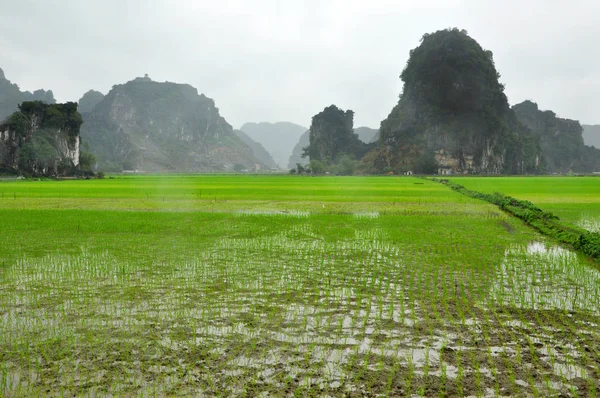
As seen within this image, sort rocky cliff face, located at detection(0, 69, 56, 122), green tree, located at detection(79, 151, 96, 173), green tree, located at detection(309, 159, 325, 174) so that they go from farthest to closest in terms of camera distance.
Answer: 1. rocky cliff face, located at detection(0, 69, 56, 122)
2. green tree, located at detection(309, 159, 325, 174)
3. green tree, located at detection(79, 151, 96, 173)

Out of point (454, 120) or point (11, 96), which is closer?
point (454, 120)

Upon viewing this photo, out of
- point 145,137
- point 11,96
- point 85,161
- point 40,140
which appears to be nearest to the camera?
point 40,140

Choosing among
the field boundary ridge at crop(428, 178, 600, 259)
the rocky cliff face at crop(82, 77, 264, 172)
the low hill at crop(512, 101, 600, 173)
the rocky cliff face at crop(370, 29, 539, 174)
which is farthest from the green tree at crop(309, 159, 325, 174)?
the rocky cliff face at crop(82, 77, 264, 172)

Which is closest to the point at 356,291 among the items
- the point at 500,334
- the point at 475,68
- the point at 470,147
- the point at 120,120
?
the point at 500,334

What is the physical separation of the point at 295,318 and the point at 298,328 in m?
0.31

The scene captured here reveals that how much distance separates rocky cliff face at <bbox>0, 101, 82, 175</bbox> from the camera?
61544mm

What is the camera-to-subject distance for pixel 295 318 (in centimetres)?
480

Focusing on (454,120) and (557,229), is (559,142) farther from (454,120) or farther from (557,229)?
(557,229)

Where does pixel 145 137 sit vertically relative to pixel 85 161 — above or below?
above

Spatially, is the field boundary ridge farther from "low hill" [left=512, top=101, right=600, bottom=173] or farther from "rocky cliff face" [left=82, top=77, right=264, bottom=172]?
"rocky cliff face" [left=82, top=77, right=264, bottom=172]

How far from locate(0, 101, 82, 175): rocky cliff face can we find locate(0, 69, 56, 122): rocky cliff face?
102 m

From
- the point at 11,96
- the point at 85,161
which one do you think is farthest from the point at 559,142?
the point at 11,96

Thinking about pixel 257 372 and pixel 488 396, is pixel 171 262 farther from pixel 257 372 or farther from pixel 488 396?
pixel 488 396

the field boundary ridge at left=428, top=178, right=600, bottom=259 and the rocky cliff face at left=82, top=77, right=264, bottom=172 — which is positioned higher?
the rocky cliff face at left=82, top=77, right=264, bottom=172
